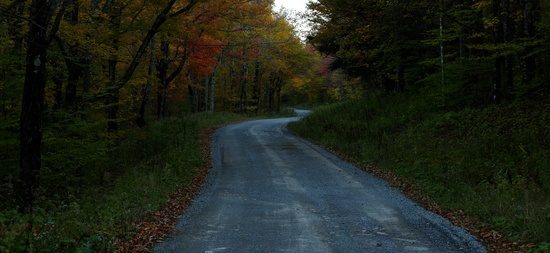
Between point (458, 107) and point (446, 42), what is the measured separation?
15.5ft

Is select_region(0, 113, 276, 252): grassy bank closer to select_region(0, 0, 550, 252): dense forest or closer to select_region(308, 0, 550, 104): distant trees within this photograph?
select_region(0, 0, 550, 252): dense forest

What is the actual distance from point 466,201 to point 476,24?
12650 mm

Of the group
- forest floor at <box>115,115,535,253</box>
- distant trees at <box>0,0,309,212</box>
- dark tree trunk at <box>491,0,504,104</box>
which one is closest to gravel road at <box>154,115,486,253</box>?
forest floor at <box>115,115,535,253</box>

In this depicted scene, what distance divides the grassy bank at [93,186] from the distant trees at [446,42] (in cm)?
1069

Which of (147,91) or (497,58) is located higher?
(497,58)

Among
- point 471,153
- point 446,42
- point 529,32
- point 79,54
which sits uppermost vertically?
point 446,42

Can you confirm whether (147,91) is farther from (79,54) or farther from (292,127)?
(292,127)

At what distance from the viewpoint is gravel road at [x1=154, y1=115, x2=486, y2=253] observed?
6805 millimetres

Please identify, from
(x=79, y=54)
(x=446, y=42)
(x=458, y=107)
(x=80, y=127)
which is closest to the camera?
(x=80, y=127)

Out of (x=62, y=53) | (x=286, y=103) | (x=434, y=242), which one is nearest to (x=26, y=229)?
(x=434, y=242)

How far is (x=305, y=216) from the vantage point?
28.4ft

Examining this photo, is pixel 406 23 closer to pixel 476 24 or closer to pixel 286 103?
pixel 476 24

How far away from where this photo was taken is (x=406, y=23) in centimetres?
2230

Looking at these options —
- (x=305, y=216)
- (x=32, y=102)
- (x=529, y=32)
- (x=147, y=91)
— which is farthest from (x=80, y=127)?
(x=529, y=32)
